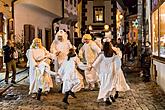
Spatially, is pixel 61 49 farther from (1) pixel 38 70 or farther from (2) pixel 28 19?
(2) pixel 28 19

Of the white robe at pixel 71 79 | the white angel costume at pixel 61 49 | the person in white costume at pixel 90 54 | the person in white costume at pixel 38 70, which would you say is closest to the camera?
the white robe at pixel 71 79

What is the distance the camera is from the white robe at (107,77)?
10.8 m

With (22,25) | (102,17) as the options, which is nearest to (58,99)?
(22,25)

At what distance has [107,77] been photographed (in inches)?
431

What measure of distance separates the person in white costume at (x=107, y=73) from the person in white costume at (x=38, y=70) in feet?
6.20

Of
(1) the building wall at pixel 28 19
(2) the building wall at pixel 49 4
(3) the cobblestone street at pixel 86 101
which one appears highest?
(2) the building wall at pixel 49 4

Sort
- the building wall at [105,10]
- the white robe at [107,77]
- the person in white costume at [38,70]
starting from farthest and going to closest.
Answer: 1. the building wall at [105,10]
2. the person in white costume at [38,70]
3. the white robe at [107,77]

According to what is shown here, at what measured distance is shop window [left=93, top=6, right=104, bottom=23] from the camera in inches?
1781

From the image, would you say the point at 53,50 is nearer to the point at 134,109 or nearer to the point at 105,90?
the point at 105,90

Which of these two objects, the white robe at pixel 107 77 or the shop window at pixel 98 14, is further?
the shop window at pixel 98 14

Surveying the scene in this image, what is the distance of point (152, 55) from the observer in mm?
16734

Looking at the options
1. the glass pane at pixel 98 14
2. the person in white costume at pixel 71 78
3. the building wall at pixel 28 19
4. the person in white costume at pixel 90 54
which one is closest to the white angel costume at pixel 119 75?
the person in white costume at pixel 71 78

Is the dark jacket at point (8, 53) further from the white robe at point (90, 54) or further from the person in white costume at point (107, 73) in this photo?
the person in white costume at point (107, 73)

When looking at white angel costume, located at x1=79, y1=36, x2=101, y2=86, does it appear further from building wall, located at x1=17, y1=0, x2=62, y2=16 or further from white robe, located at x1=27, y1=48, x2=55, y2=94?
building wall, located at x1=17, y1=0, x2=62, y2=16
